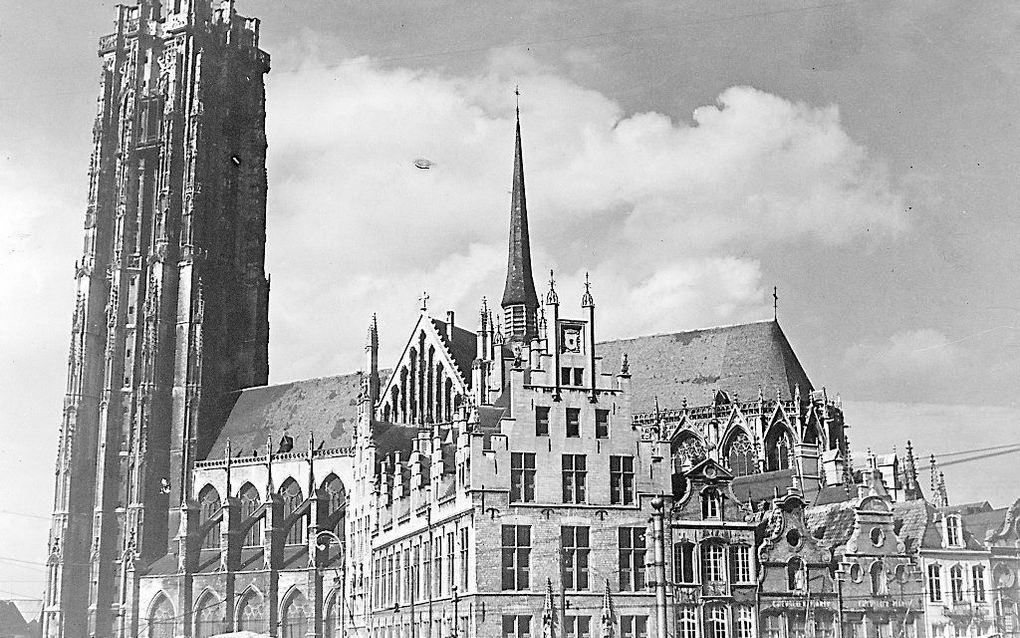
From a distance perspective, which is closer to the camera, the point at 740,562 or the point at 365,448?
the point at 740,562

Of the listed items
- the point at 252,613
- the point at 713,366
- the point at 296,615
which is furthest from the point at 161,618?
the point at 713,366

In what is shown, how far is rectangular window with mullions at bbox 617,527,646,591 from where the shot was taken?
168 ft

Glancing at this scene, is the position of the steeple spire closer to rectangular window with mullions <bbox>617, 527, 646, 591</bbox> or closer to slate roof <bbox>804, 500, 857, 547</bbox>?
slate roof <bbox>804, 500, 857, 547</bbox>

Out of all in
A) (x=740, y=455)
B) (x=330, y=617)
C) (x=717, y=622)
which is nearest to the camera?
(x=717, y=622)

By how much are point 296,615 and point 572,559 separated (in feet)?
128

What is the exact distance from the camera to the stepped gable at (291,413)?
10231 cm

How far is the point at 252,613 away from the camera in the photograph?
8656cm

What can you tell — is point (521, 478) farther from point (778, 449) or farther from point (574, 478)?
point (778, 449)

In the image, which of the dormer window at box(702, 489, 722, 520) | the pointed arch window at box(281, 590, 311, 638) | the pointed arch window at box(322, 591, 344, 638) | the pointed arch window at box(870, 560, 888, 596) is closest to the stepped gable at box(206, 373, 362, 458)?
the pointed arch window at box(281, 590, 311, 638)

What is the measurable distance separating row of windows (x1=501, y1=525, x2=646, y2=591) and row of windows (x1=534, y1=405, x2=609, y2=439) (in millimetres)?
3622

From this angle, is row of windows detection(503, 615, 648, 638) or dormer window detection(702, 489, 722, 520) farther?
dormer window detection(702, 489, 722, 520)

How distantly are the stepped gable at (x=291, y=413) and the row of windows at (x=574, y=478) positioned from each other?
50362 mm

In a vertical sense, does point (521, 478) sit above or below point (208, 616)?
above

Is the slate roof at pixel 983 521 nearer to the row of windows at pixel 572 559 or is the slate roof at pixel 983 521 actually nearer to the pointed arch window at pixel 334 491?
the row of windows at pixel 572 559
